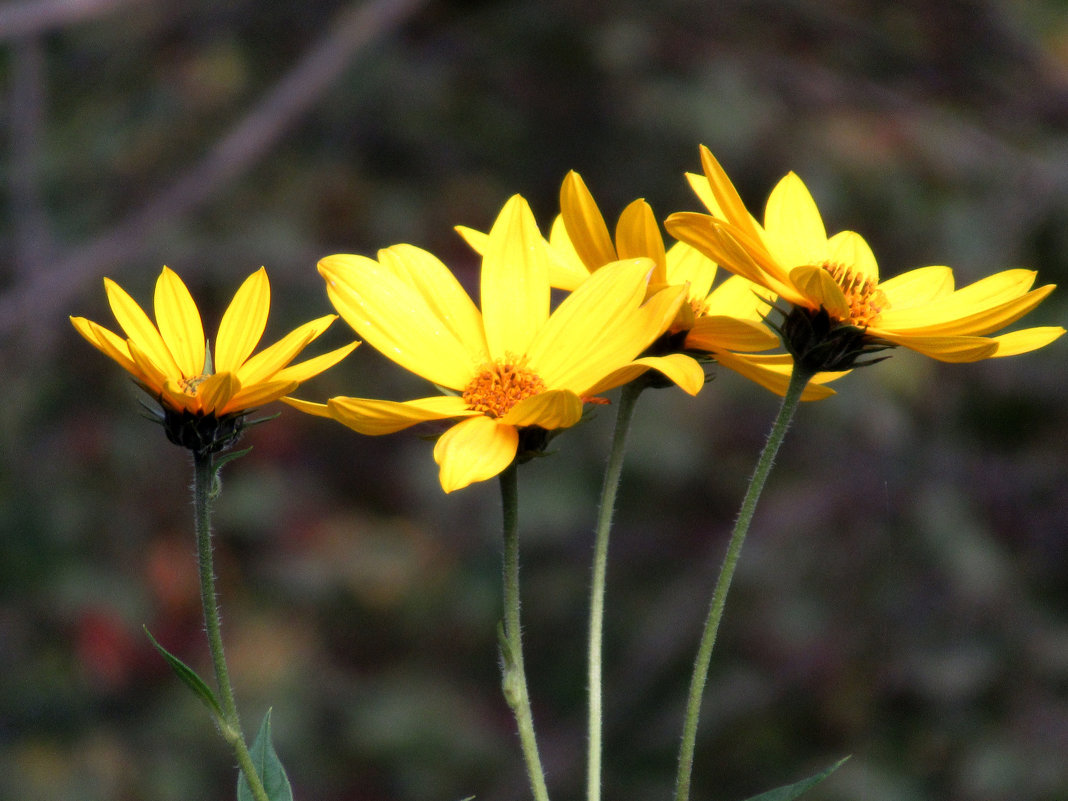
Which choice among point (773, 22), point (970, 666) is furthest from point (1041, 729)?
point (773, 22)

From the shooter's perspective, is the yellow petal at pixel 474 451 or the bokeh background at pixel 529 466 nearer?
the yellow petal at pixel 474 451

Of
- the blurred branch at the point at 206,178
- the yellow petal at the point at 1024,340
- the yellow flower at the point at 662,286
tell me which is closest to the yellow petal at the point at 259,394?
the yellow flower at the point at 662,286

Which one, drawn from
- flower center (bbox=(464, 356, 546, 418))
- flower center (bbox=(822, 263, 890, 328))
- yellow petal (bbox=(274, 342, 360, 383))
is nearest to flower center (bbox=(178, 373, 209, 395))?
yellow petal (bbox=(274, 342, 360, 383))

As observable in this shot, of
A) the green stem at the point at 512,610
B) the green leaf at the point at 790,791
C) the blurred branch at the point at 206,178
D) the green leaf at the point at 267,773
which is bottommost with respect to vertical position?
the green leaf at the point at 790,791

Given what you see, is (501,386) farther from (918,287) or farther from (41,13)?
(41,13)

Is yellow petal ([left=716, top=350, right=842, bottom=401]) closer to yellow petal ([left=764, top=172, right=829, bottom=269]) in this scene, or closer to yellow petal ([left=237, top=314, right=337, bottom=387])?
yellow petal ([left=764, top=172, right=829, bottom=269])

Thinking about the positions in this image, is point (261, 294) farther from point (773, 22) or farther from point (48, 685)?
point (773, 22)

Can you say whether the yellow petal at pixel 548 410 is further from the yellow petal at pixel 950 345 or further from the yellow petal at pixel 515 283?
the yellow petal at pixel 950 345
